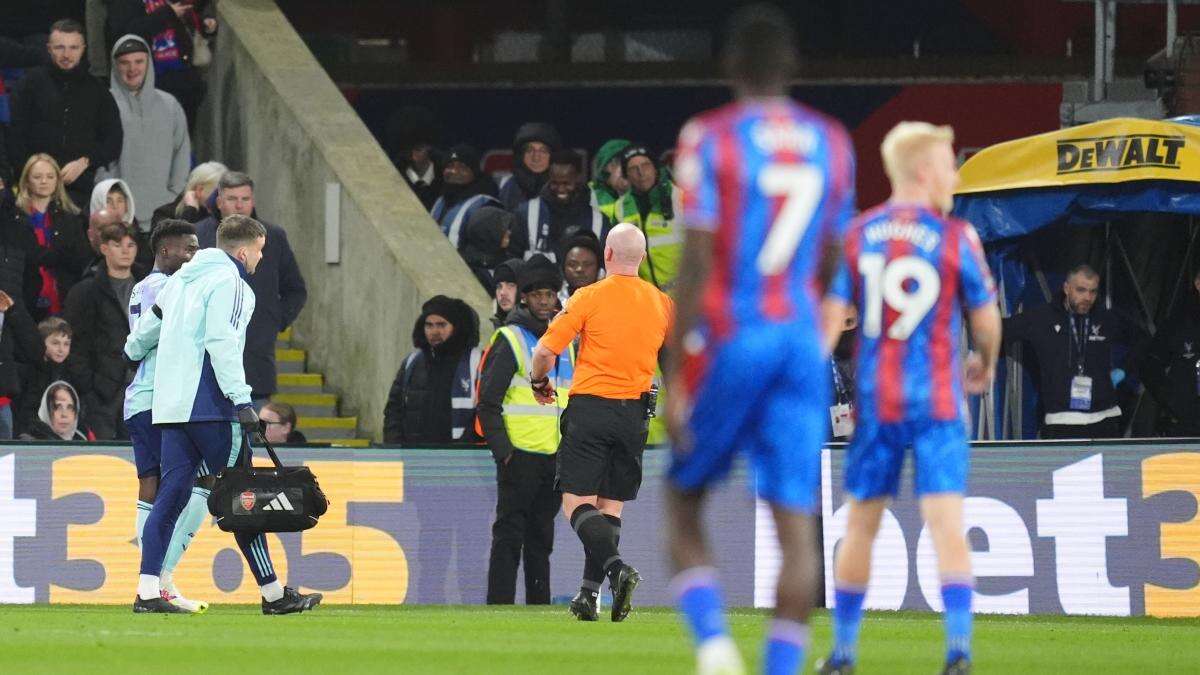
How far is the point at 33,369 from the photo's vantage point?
676 inches

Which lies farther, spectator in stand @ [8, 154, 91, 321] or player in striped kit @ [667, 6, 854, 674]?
spectator in stand @ [8, 154, 91, 321]

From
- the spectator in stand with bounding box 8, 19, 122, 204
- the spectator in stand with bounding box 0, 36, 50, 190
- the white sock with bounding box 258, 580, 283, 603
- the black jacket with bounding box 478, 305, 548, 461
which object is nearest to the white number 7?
the white sock with bounding box 258, 580, 283, 603

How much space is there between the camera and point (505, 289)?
17.3m

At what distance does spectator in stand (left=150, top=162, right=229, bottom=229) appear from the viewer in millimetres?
18297

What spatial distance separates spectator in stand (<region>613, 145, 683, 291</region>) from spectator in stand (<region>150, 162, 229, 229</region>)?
3424 mm

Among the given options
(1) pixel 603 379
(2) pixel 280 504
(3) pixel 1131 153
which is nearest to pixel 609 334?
(1) pixel 603 379

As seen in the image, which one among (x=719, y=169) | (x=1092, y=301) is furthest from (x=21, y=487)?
(x=719, y=169)

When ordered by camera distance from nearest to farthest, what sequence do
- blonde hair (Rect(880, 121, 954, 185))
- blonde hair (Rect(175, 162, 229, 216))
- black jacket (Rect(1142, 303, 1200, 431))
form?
blonde hair (Rect(880, 121, 954, 185)), black jacket (Rect(1142, 303, 1200, 431)), blonde hair (Rect(175, 162, 229, 216))

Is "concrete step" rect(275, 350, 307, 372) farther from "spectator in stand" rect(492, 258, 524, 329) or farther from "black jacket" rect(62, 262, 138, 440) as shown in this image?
"spectator in stand" rect(492, 258, 524, 329)

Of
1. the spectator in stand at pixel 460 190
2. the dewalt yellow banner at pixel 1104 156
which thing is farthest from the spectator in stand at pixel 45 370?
the dewalt yellow banner at pixel 1104 156

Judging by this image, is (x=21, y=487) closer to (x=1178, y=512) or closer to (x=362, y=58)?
(x=1178, y=512)

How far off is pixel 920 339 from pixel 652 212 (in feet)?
34.4

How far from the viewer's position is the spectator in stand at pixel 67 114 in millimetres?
19516

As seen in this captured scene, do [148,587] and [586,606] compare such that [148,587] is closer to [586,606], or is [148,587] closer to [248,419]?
[248,419]
